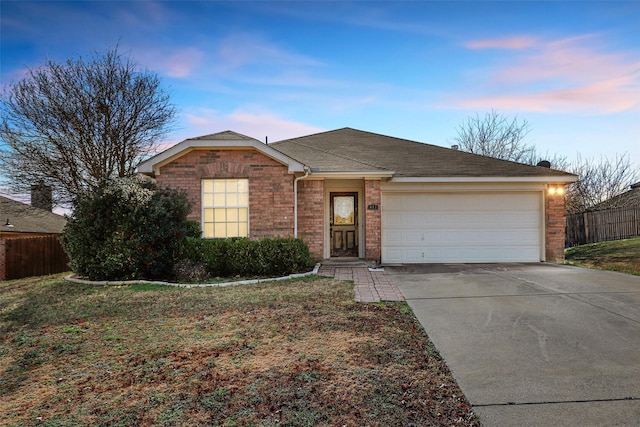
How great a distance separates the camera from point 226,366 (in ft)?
11.4

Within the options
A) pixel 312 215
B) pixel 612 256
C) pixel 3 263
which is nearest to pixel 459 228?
pixel 312 215

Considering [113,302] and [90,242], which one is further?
[90,242]

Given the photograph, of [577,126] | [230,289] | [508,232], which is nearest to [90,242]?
[230,289]

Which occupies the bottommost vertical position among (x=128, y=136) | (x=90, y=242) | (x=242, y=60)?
(x=90, y=242)

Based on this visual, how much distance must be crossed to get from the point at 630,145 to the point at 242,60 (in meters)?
23.4

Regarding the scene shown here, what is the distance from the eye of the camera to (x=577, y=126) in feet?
50.6

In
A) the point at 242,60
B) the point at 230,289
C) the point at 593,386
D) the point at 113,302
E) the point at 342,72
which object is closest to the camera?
the point at 593,386

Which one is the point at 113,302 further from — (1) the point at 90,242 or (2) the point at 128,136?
(2) the point at 128,136

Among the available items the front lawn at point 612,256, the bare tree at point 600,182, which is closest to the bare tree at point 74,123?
the front lawn at point 612,256

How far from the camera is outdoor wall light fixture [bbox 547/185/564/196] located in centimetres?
1096

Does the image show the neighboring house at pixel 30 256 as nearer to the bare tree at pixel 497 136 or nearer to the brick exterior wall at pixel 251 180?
the brick exterior wall at pixel 251 180

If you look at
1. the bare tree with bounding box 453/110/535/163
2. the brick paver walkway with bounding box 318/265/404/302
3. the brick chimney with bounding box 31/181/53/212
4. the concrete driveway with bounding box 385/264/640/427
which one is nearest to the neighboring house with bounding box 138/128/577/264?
the brick paver walkway with bounding box 318/265/404/302

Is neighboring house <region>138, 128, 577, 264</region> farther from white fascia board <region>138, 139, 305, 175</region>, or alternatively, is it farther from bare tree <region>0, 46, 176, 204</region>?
bare tree <region>0, 46, 176, 204</region>

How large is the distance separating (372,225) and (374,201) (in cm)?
73
